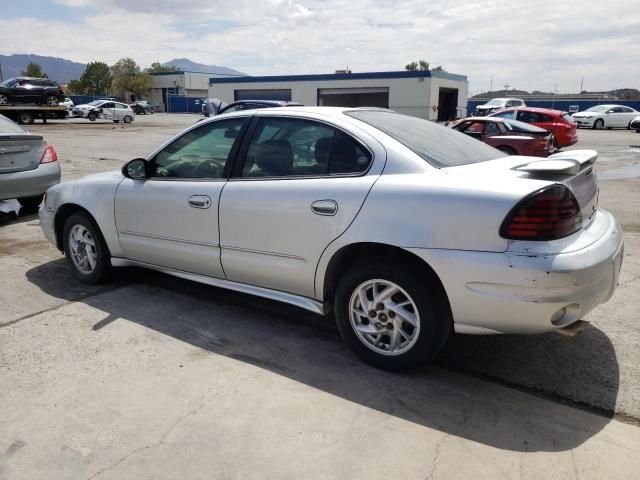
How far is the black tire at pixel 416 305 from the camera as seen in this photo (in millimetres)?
2955

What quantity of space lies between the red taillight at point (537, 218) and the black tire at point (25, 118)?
108ft

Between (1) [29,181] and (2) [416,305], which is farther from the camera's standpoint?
(1) [29,181]

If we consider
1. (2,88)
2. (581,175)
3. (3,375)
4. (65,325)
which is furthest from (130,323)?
(2,88)

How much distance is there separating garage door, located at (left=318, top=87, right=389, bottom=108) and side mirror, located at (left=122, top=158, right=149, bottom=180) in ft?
129

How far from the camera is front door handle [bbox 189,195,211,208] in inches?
150

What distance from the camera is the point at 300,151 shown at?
3549 mm

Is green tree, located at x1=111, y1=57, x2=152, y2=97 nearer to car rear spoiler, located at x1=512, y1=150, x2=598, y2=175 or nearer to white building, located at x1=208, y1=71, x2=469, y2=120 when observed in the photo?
white building, located at x1=208, y1=71, x2=469, y2=120

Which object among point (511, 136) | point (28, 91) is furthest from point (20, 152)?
point (28, 91)

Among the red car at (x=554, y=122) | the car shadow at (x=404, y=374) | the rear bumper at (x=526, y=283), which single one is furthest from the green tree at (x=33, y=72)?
the rear bumper at (x=526, y=283)

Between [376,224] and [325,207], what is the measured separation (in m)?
0.37

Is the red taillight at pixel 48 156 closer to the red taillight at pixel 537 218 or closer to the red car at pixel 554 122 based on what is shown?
the red taillight at pixel 537 218

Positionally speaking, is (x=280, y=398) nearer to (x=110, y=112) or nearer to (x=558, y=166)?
(x=558, y=166)

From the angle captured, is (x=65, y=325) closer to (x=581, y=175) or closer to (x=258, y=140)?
(x=258, y=140)

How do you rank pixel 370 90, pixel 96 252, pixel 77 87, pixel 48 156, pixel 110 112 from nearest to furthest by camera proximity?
1. pixel 96 252
2. pixel 48 156
3. pixel 110 112
4. pixel 370 90
5. pixel 77 87
